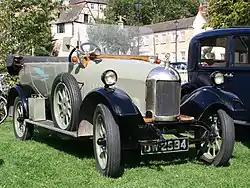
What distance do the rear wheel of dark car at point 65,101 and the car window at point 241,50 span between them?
292 centimetres

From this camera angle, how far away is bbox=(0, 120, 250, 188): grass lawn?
5227 millimetres

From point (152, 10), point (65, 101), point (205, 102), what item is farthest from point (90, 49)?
point (152, 10)

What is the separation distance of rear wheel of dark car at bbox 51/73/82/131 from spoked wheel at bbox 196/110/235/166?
1.78m

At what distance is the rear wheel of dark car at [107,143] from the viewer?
5.37 meters

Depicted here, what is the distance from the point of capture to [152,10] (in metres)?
72.6

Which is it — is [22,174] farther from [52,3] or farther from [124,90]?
[52,3]

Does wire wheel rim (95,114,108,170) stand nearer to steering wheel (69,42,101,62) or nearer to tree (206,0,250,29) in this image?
steering wheel (69,42,101,62)

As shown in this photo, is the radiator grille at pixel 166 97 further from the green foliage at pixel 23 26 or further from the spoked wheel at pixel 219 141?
the green foliage at pixel 23 26

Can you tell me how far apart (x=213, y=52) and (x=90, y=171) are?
3.86m

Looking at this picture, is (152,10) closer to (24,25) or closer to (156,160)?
(24,25)

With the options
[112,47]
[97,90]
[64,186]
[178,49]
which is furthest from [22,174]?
[178,49]

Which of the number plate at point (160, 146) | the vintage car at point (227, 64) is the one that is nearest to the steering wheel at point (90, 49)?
the vintage car at point (227, 64)

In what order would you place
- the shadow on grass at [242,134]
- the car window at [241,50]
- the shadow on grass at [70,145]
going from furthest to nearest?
the shadow on grass at [242,134]
the car window at [241,50]
the shadow on grass at [70,145]

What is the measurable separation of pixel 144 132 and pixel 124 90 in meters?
0.63
